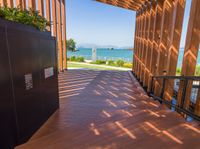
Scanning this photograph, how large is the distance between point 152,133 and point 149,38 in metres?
3.98

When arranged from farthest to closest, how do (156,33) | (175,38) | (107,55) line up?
(107,55) → (156,33) → (175,38)

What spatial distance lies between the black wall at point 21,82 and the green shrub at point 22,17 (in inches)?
7.1

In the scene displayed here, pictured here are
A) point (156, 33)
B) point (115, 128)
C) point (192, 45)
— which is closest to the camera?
point (115, 128)

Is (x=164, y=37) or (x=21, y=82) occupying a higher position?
(x=164, y=37)

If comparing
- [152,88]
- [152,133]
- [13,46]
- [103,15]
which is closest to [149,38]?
[152,88]

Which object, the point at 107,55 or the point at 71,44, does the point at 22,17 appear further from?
the point at 107,55

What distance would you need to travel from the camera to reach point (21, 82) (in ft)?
6.32

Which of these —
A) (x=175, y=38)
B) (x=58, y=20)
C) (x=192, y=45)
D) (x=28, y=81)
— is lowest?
(x=28, y=81)

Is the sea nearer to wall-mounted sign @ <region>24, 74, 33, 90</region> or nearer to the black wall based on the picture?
the black wall

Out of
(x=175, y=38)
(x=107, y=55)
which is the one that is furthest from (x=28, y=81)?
(x=107, y=55)

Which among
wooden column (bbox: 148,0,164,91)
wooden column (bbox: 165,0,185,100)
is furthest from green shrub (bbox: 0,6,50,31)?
wooden column (bbox: 148,0,164,91)

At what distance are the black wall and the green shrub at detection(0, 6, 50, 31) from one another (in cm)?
18

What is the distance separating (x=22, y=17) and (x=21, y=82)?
103 centimetres

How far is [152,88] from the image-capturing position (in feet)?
15.3
